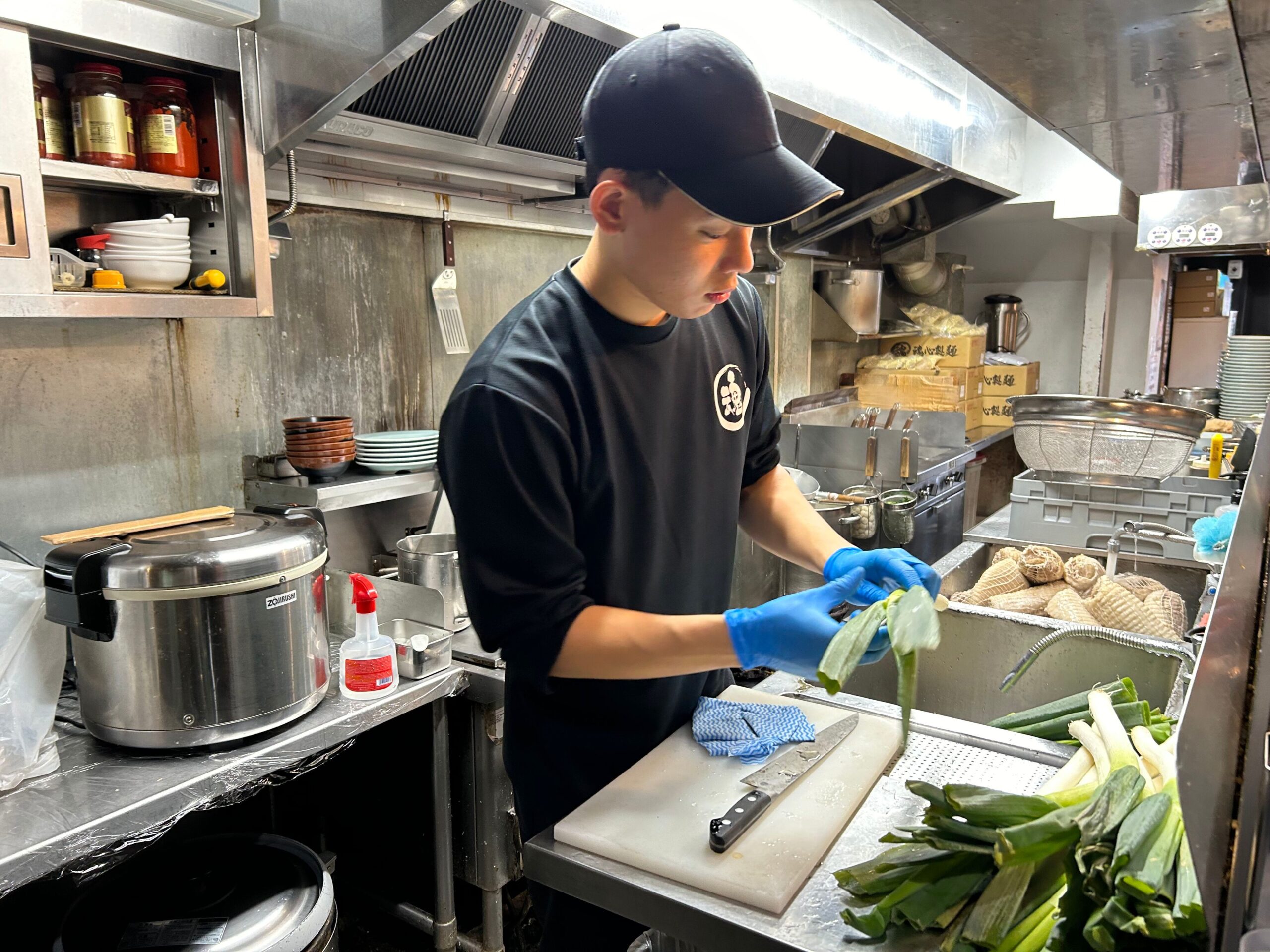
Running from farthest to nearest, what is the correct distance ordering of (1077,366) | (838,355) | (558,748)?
1. (1077,366)
2. (838,355)
3. (558,748)

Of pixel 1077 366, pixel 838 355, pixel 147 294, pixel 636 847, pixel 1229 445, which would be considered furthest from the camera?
pixel 1077 366

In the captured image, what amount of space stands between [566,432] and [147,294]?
4.15 ft

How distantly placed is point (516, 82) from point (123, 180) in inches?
46.5

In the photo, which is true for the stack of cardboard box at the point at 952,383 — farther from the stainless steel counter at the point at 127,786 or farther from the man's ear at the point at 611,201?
the man's ear at the point at 611,201

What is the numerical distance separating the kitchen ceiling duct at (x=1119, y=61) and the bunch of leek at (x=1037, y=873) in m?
0.85

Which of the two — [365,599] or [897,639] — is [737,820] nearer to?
[897,639]

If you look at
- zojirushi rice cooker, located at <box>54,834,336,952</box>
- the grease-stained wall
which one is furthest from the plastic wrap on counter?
the grease-stained wall

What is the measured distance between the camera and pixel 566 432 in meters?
1.24

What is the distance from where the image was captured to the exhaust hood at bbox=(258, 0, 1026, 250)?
207cm

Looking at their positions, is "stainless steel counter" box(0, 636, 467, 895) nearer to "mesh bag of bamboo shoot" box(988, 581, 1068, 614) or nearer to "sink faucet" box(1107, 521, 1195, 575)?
"mesh bag of bamboo shoot" box(988, 581, 1068, 614)

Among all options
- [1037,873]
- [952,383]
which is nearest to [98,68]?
[1037,873]

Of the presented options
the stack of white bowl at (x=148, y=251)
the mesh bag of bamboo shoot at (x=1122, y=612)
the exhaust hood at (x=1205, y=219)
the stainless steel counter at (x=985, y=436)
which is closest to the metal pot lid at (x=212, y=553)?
the stack of white bowl at (x=148, y=251)

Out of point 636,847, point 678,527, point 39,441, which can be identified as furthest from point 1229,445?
point 39,441

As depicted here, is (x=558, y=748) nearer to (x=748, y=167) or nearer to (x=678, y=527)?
(x=678, y=527)
